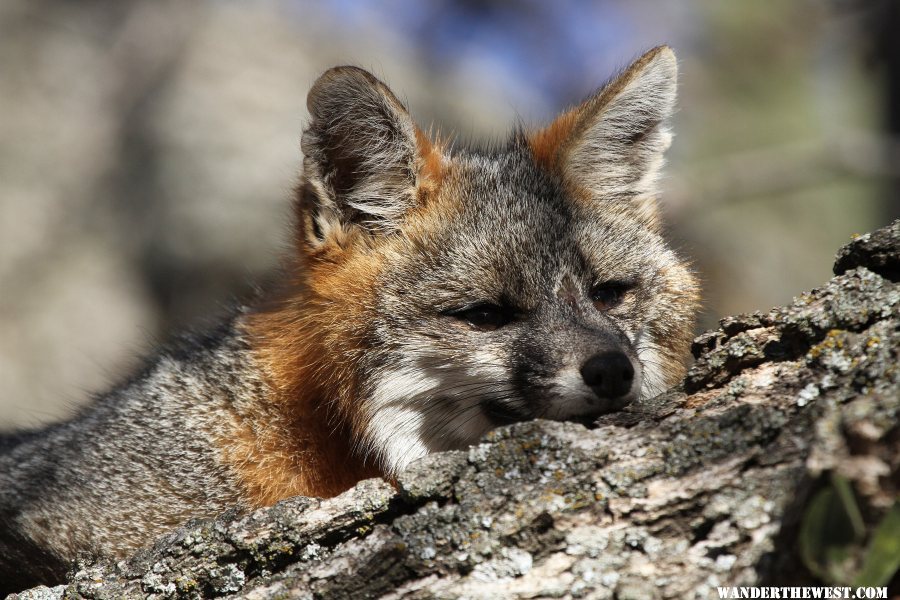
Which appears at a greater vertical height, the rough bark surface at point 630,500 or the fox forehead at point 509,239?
the fox forehead at point 509,239

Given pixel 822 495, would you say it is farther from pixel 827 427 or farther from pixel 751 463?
pixel 751 463

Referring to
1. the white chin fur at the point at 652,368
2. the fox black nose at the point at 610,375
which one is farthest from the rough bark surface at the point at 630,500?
the white chin fur at the point at 652,368

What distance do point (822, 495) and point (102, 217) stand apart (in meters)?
15.8

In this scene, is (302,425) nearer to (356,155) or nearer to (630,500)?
(356,155)

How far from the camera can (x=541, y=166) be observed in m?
6.14

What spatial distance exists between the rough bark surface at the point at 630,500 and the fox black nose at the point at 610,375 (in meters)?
0.49

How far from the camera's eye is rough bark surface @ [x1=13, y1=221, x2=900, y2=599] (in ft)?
10.2

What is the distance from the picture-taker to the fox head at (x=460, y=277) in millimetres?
5145

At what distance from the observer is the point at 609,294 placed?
18.3ft

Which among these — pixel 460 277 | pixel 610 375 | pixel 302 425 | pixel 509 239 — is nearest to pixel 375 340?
pixel 460 277

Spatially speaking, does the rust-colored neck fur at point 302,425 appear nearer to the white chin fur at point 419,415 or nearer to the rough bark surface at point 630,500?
the white chin fur at point 419,415

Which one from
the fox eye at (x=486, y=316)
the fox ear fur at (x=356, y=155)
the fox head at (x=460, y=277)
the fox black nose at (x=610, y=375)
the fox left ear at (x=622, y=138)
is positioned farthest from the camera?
the fox left ear at (x=622, y=138)

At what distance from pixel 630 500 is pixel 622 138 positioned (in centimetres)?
351

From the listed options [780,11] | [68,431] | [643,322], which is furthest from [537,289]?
[780,11]
